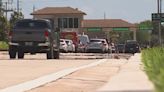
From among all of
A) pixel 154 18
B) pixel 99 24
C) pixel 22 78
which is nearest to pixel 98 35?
pixel 99 24

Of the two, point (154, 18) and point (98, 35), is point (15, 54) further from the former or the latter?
point (98, 35)

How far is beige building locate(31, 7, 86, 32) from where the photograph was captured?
5299 inches

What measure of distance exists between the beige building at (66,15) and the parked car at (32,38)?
332ft

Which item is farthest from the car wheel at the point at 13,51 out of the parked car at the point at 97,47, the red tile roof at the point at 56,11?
the red tile roof at the point at 56,11

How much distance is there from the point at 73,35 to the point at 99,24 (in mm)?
82486

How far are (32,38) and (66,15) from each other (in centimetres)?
11002

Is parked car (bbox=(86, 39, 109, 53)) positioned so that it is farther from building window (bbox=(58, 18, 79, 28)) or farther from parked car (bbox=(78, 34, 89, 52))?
building window (bbox=(58, 18, 79, 28))

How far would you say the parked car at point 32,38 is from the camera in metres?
29.3

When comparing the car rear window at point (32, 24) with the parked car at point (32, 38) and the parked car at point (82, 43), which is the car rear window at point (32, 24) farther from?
the parked car at point (82, 43)

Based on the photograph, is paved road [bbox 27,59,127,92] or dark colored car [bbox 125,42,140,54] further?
dark colored car [bbox 125,42,140,54]

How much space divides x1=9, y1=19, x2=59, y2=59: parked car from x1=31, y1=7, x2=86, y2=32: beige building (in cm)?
10109

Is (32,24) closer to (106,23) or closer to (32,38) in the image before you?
(32,38)

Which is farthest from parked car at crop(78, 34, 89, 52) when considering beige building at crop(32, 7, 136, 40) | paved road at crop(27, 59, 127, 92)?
beige building at crop(32, 7, 136, 40)

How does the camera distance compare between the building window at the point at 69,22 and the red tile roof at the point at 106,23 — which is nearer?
the building window at the point at 69,22
